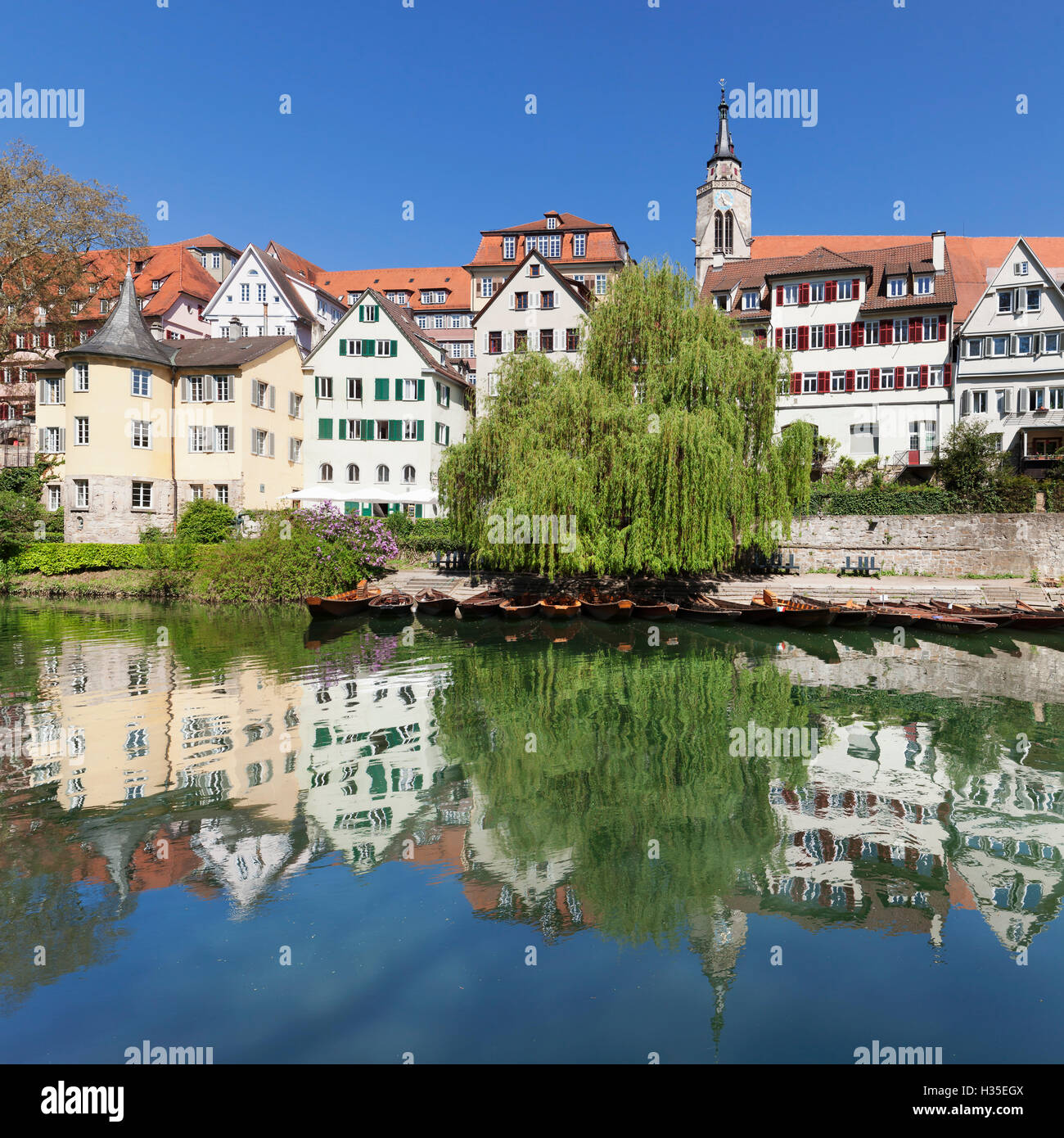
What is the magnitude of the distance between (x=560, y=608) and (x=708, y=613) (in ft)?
15.6

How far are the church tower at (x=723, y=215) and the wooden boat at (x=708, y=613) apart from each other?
3675cm

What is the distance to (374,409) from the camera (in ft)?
143

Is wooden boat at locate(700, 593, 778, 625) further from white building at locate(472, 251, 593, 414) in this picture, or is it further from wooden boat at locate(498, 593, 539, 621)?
white building at locate(472, 251, 593, 414)

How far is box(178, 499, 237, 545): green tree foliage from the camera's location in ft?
122

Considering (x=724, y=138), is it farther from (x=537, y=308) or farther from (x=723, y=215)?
(x=537, y=308)

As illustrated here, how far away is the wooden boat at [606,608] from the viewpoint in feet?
90.5

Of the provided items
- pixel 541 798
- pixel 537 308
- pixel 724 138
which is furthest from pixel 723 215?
pixel 541 798

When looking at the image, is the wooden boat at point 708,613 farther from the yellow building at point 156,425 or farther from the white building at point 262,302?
the white building at point 262,302

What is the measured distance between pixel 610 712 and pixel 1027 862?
7618 millimetres

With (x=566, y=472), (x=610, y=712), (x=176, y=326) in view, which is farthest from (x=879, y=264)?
(x=176, y=326)

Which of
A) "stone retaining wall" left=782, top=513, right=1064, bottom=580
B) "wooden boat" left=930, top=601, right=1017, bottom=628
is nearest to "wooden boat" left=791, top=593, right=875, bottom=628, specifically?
"wooden boat" left=930, top=601, right=1017, bottom=628

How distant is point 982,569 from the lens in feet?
112

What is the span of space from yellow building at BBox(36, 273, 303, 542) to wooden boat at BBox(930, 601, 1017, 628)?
3013 centimetres

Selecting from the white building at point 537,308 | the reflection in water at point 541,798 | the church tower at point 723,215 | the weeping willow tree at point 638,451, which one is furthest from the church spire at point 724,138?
the reflection in water at point 541,798
